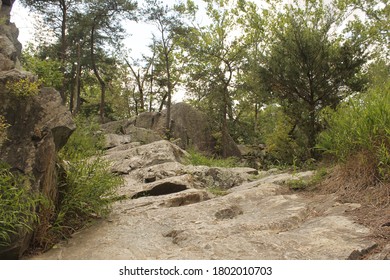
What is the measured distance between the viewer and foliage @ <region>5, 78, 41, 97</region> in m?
3.58

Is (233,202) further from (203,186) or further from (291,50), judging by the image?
(291,50)

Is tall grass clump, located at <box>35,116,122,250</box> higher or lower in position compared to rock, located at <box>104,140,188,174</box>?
lower

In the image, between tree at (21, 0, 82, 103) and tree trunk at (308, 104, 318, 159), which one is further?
tree at (21, 0, 82, 103)

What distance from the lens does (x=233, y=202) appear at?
4801 millimetres

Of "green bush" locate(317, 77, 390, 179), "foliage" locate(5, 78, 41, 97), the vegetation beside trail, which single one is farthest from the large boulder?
"foliage" locate(5, 78, 41, 97)

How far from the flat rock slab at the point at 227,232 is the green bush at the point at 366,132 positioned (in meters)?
0.72

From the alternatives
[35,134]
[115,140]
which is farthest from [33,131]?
[115,140]

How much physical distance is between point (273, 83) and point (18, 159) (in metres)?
9.30

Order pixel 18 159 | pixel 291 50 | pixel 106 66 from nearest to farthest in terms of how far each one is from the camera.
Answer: pixel 18 159 → pixel 291 50 → pixel 106 66

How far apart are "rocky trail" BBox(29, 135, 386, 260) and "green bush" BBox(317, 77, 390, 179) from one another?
711mm

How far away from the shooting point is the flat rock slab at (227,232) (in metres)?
2.91

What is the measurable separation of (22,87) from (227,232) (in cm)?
271

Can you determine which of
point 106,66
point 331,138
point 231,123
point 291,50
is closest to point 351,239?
point 331,138

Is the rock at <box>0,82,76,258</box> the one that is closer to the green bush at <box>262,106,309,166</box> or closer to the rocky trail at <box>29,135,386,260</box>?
the rocky trail at <box>29,135,386,260</box>
